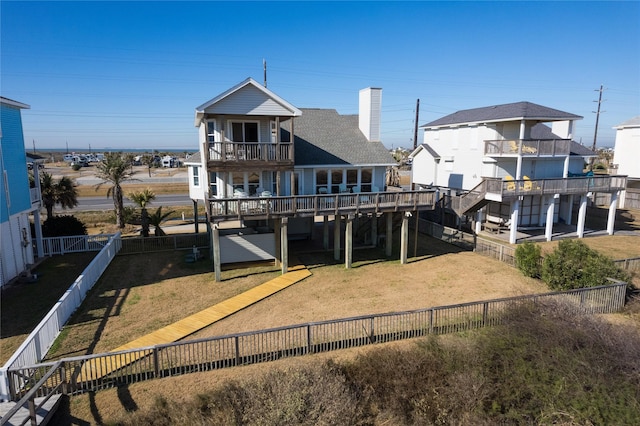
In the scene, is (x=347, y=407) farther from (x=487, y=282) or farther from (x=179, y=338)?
(x=487, y=282)

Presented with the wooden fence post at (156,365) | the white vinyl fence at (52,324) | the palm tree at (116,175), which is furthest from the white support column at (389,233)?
the palm tree at (116,175)

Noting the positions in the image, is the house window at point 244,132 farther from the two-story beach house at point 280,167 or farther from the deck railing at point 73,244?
the deck railing at point 73,244

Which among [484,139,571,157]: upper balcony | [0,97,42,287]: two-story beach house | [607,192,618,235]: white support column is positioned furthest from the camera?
[607,192,618,235]: white support column

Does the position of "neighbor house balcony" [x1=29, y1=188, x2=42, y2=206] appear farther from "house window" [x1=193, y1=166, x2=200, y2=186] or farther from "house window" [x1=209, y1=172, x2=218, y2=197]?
"house window" [x1=209, y1=172, x2=218, y2=197]

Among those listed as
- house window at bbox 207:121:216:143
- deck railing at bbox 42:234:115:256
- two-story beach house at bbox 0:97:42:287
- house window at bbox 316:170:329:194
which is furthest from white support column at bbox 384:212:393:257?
two-story beach house at bbox 0:97:42:287

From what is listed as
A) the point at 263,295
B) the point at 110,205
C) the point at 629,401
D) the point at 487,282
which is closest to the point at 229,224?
the point at 263,295

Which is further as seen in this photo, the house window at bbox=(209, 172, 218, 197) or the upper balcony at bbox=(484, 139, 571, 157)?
the upper balcony at bbox=(484, 139, 571, 157)

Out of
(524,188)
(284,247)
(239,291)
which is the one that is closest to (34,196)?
(239,291)
